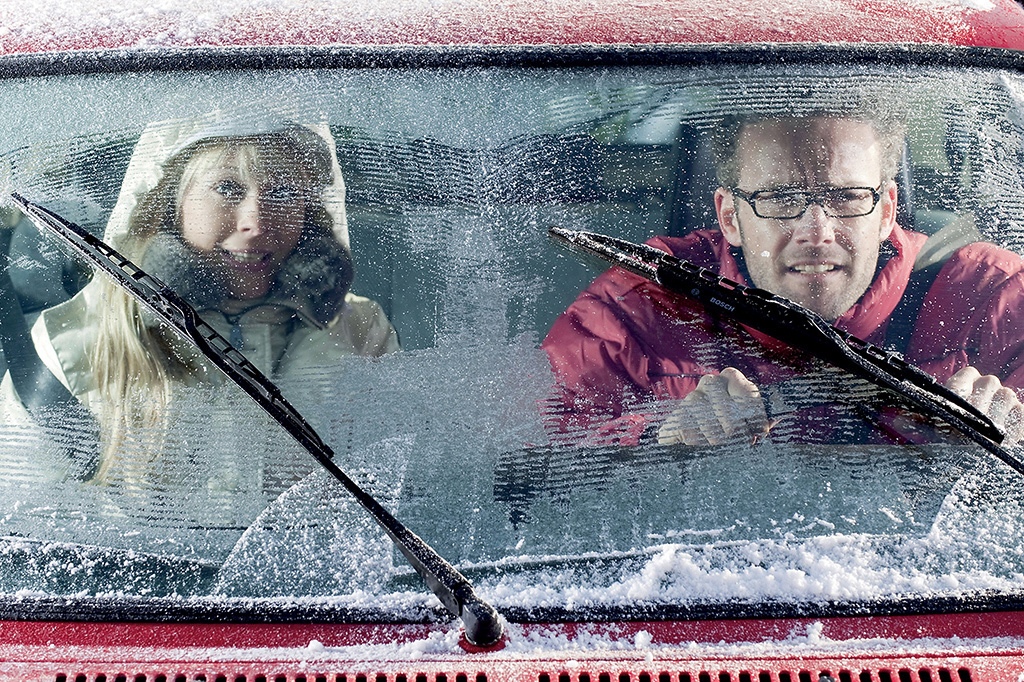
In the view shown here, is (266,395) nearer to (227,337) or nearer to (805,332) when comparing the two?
(227,337)

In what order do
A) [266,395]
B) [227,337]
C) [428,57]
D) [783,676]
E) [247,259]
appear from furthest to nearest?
[428,57] < [247,259] < [227,337] < [266,395] < [783,676]

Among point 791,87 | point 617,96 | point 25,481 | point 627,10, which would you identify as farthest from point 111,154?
point 791,87

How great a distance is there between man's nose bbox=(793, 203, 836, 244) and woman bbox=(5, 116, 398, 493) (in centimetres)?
83

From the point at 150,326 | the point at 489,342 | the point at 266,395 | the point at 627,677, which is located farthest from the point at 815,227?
the point at 150,326

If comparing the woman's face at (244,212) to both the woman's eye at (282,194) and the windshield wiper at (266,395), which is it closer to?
the woman's eye at (282,194)

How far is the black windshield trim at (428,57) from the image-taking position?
6.92 feet

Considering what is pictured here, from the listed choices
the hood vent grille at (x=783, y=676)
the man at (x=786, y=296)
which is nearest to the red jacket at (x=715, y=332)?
the man at (x=786, y=296)

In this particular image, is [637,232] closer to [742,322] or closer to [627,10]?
[742,322]

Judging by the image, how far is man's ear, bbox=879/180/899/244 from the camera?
1.94 m

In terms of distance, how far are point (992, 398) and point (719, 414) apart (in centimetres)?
51

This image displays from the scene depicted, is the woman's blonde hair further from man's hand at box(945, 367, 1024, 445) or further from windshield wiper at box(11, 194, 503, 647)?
man's hand at box(945, 367, 1024, 445)

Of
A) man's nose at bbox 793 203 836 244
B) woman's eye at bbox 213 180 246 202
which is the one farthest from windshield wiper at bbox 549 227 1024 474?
woman's eye at bbox 213 180 246 202

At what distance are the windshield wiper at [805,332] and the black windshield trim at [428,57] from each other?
0.49m

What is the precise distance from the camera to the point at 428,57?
212 centimetres
